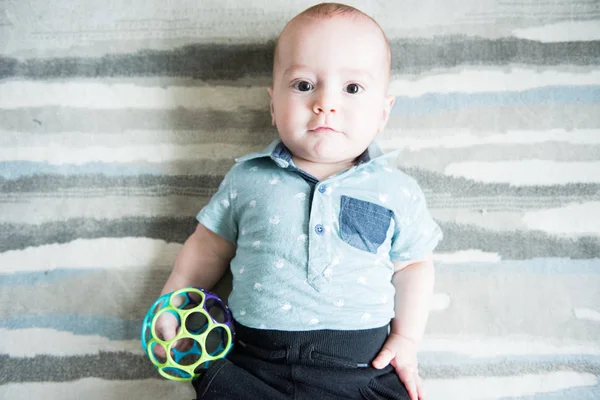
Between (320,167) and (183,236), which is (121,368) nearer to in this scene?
Answer: (183,236)

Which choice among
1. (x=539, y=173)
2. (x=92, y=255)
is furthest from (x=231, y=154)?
(x=539, y=173)

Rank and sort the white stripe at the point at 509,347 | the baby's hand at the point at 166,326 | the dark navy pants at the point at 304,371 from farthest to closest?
the white stripe at the point at 509,347
the baby's hand at the point at 166,326
the dark navy pants at the point at 304,371

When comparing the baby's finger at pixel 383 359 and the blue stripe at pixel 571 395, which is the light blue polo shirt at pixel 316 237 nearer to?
the baby's finger at pixel 383 359

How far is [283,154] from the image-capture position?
3.24 feet

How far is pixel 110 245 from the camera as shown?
3.62 feet

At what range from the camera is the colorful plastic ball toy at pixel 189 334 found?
897 millimetres

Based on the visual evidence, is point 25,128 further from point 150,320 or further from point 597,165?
point 597,165

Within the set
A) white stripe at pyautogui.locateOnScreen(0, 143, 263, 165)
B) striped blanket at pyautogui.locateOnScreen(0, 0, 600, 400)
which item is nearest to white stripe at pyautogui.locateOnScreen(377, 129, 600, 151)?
striped blanket at pyautogui.locateOnScreen(0, 0, 600, 400)

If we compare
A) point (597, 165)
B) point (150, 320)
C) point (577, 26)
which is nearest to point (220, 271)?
point (150, 320)

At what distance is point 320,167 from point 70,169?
1.93ft

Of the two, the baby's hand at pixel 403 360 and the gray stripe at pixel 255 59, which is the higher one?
the gray stripe at pixel 255 59

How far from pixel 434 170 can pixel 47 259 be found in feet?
2.98

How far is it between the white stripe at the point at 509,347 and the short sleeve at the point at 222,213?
0.52 meters

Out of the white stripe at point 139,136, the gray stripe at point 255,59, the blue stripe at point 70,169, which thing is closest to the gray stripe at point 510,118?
the gray stripe at point 255,59
